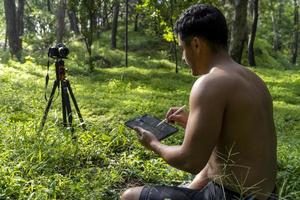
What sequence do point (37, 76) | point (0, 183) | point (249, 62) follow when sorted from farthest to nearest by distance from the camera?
1. point (249, 62)
2. point (37, 76)
3. point (0, 183)

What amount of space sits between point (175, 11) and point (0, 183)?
34.9ft

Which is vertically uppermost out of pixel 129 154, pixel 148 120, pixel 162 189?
pixel 148 120

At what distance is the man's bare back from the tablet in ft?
1.72

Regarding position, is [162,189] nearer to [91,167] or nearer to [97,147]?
[91,167]

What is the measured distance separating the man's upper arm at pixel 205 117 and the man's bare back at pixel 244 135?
24mm

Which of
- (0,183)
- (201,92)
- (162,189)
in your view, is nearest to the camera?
(201,92)

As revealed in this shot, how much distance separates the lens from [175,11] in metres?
13.8

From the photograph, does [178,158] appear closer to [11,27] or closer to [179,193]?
[179,193]

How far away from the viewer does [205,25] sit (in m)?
2.43

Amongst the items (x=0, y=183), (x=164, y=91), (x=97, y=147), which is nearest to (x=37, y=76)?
(x=164, y=91)

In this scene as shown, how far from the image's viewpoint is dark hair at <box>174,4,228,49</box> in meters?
2.43

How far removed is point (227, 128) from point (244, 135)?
98 mm

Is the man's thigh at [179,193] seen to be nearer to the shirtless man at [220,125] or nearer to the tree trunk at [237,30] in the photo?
the shirtless man at [220,125]

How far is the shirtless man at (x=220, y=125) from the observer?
2.32m
